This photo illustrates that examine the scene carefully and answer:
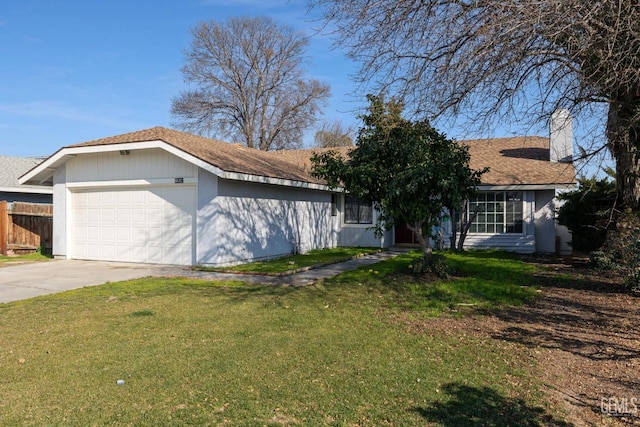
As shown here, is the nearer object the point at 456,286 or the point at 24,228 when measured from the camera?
the point at 456,286

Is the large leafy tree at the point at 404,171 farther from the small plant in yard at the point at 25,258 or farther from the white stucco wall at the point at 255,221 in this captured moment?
the small plant in yard at the point at 25,258

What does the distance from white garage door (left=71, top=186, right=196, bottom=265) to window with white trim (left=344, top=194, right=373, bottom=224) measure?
8714 mm

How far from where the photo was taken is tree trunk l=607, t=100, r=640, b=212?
7910 mm

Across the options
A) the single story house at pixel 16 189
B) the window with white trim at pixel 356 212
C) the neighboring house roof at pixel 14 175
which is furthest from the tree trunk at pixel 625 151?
the neighboring house roof at pixel 14 175

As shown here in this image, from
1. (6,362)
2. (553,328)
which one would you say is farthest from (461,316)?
(6,362)

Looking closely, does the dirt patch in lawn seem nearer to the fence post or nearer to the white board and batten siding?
the white board and batten siding

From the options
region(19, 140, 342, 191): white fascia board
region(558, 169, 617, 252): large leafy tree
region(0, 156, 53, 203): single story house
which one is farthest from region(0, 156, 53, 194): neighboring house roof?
region(558, 169, 617, 252): large leafy tree

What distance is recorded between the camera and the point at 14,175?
23094 millimetres

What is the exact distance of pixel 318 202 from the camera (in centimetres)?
1911

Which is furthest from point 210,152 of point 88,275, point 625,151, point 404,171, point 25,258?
point 625,151

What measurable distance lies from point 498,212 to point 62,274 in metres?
15.0

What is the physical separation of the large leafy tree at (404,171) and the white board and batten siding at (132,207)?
→ 483cm

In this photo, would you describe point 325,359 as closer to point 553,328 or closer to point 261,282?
point 553,328

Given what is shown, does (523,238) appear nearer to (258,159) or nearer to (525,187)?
(525,187)
